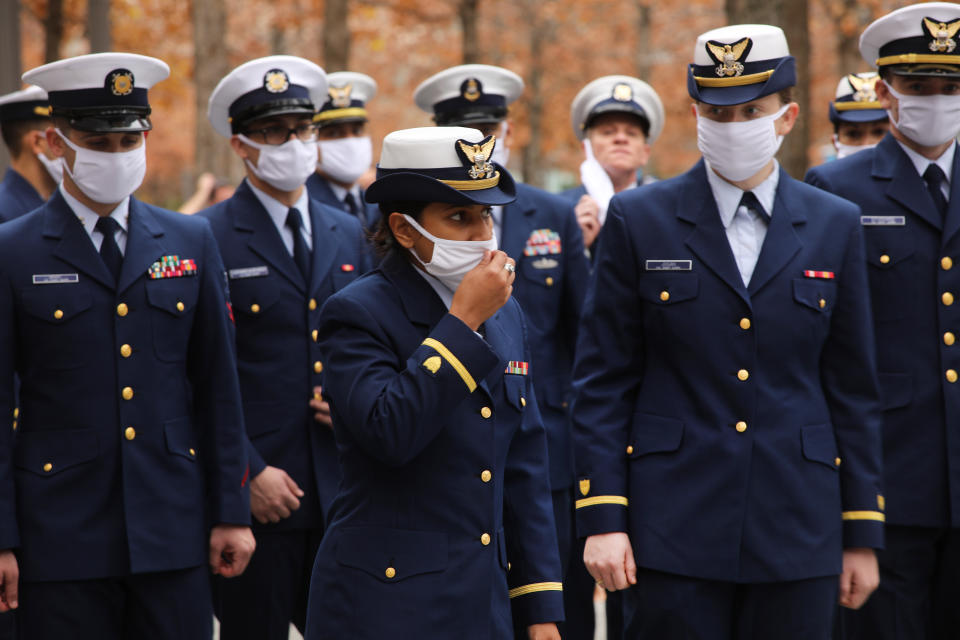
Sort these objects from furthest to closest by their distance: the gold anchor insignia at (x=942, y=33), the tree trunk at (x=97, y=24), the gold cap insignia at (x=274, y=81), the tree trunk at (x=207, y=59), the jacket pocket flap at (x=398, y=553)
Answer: the tree trunk at (x=207, y=59) → the tree trunk at (x=97, y=24) → the gold cap insignia at (x=274, y=81) → the gold anchor insignia at (x=942, y=33) → the jacket pocket flap at (x=398, y=553)

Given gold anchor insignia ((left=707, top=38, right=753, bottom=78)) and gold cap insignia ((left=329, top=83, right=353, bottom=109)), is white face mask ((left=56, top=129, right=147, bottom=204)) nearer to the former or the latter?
gold anchor insignia ((left=707, top=38, right=753, bottom=78))

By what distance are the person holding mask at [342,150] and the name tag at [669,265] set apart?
11.0 feet

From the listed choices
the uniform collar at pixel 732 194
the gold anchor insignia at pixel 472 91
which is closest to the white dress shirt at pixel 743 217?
the uniform collar at pixel 732 194

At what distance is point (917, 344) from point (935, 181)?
65cm

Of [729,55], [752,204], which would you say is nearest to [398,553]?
[752,204]

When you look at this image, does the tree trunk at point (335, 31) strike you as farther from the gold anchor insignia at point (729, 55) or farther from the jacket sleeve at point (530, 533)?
the jacket sleeve at point (530, 533)

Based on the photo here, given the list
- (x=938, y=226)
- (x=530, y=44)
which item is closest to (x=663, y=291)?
(x=938, y=226)

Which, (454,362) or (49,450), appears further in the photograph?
(49,450)

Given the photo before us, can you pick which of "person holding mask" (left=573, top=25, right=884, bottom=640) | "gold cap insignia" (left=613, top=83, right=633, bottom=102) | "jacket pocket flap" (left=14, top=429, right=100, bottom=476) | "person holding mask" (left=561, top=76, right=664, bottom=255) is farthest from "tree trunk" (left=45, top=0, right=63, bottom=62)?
"person holding mask" (left=573, top=25, right=884, bottom=640)

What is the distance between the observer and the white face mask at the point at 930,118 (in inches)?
201

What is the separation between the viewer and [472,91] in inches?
282

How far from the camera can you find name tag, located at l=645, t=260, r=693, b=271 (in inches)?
173

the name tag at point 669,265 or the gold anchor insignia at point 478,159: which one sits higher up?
the gold anchor insignia at point 478,159

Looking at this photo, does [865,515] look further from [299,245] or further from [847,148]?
[847,148]
